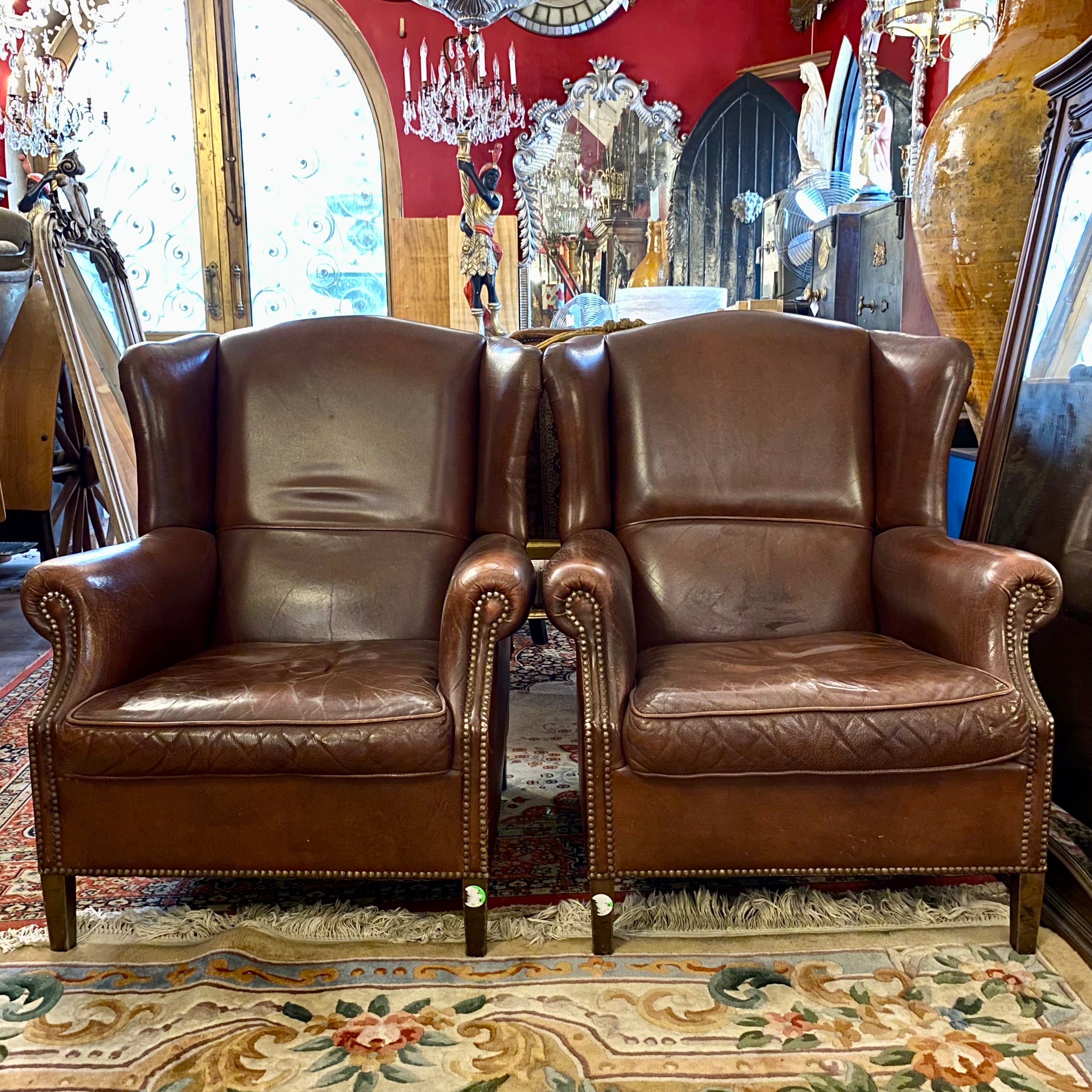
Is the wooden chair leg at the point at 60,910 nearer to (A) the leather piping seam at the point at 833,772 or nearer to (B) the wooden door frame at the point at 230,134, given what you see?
(A) the leather piping seam at the point at 833,772

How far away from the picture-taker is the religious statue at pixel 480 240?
351 centimetres

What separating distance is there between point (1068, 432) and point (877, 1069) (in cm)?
129

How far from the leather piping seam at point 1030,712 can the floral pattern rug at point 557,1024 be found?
203mm

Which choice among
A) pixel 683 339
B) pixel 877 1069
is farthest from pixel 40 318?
pixel 877 1069

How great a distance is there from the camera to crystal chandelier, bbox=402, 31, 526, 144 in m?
5.88

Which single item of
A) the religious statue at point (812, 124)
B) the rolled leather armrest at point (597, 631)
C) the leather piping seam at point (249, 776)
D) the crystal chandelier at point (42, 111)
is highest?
the crystal chandelier at point (42, 111)

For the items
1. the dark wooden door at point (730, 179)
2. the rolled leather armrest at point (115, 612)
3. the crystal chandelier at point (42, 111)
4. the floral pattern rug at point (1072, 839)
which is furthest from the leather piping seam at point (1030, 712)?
the crystal chandelier at point (42, 111)

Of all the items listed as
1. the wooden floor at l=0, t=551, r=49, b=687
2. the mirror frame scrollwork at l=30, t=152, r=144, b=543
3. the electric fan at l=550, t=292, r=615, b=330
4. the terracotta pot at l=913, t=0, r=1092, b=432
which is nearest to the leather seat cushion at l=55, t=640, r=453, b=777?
the wooden floor at l=0, t=551, r=49, b=687

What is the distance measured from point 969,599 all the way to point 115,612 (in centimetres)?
149

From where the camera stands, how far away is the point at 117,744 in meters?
→ 1.71

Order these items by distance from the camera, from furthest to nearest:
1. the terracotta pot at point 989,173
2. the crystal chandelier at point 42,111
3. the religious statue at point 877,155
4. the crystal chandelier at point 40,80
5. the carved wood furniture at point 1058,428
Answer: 1. the crystal chandelier at point 42,111
2. the crystal chandelier at point 40,80
3. the religious statue at point 877,155
4. the terracotta pot at point 989,173
5. the carved wood furniture at point 1058,428

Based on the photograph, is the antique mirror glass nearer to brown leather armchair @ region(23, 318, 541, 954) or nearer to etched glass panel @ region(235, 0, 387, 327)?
brown leather armchair @ region(23, 318, 541, 954)

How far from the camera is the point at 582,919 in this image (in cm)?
186

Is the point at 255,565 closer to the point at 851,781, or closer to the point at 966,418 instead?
the point at 851,781
